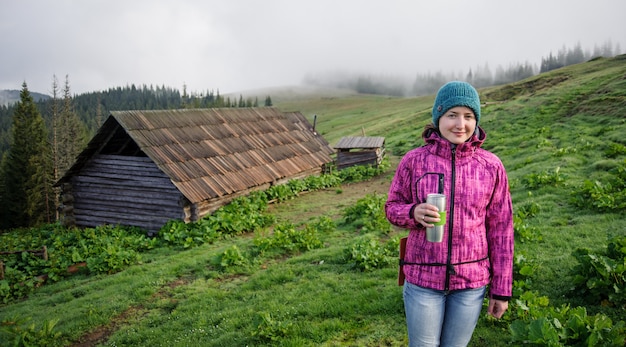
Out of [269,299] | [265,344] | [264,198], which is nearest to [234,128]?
[264,198]

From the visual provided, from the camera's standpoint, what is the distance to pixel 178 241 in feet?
42.0

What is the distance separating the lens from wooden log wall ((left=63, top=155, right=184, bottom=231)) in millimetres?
14375

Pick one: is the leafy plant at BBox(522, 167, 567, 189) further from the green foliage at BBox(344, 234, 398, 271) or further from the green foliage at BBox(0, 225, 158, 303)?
the green foliage at BBox(0, 225, 158, 303)

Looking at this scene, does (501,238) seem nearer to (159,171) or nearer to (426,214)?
(426,214)

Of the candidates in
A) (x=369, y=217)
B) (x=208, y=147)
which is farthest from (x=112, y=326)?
(x=208, y=147)

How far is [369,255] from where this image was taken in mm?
8008

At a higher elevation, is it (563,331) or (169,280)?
(563,331)

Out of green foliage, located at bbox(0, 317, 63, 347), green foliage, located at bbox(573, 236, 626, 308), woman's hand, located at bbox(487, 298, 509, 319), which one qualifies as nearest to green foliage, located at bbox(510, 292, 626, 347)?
woman's hand, located at bbox(487, 298, 509, 319)

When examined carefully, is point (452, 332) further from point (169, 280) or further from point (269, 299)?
point (169, 280)

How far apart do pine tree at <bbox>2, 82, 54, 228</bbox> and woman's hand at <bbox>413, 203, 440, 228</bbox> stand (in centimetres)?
5247

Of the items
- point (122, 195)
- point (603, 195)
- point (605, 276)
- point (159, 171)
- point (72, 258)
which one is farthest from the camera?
point (122, 195)

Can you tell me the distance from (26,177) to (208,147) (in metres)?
41.0

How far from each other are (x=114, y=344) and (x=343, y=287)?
383cm

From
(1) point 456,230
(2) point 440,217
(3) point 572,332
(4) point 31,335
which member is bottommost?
(4) point 31,335
